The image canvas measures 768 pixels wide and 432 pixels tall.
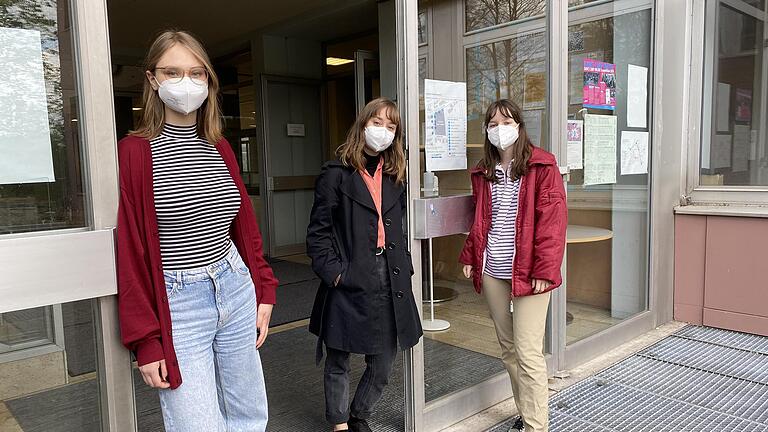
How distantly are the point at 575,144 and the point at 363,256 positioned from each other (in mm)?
1837

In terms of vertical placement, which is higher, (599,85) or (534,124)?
(599,85)

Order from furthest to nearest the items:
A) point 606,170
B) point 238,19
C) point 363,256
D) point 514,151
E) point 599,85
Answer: point 238,19
point 606,170
point 599,85
point 514,151
point 363,256

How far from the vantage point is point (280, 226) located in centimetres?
757

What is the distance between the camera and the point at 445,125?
8.96 ft

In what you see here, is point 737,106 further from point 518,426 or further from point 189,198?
point 189,198

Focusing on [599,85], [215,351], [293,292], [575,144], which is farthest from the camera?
[293,292]

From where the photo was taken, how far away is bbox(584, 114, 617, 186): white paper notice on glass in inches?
142

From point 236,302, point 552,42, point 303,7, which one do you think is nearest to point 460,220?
point 552,42

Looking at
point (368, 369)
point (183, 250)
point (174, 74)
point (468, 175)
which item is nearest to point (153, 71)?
point (174, 74)

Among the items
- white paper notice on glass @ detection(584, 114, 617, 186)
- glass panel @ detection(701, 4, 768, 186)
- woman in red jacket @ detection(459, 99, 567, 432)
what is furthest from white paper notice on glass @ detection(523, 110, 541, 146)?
glass panel @ detection(701, 4, 768, 186)

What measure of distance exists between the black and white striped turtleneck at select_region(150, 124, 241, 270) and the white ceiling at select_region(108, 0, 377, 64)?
483 centimetres

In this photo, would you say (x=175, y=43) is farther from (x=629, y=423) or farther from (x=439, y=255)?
(x=629, y=423)

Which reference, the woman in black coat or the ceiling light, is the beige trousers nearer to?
the woman in black coat

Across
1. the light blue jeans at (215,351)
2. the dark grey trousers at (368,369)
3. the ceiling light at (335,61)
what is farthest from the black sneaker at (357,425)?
the ceiling light at (335,61)
